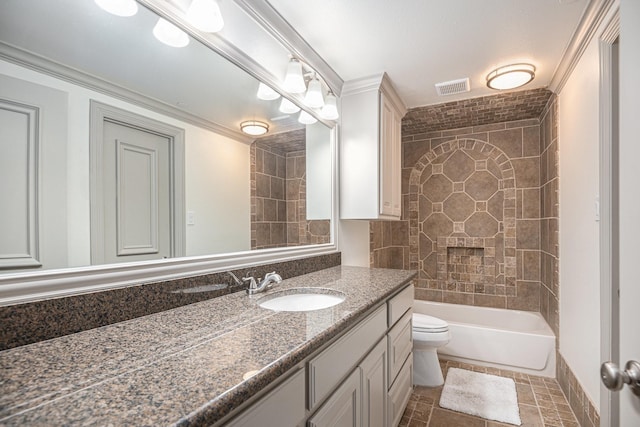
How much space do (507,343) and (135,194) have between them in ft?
9.45

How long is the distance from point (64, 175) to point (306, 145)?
1421mm

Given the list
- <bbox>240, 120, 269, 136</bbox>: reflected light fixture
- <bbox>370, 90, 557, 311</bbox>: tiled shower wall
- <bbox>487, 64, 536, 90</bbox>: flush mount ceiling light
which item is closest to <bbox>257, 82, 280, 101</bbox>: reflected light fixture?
<bbox>240, 120, 269, 136</bbox>: reflected light fixture

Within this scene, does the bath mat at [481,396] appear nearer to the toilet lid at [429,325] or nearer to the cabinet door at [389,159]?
the toilet lid at [429,325]

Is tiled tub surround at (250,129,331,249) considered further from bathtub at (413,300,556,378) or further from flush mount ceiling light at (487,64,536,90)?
bathtub at (413,300,556,378)

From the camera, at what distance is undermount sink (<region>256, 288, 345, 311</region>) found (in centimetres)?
148

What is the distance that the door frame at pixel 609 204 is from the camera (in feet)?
4.61

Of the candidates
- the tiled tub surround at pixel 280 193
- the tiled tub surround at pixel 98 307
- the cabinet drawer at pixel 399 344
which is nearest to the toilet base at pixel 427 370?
the cabinet drawer at pixel 399 344

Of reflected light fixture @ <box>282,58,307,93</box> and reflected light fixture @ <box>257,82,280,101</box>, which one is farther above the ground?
reflected light fixture @ <box>282,58,307,93</box>

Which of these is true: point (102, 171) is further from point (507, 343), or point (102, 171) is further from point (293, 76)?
point (507, 343)

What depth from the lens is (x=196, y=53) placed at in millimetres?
1302

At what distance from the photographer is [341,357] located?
43.2 inches

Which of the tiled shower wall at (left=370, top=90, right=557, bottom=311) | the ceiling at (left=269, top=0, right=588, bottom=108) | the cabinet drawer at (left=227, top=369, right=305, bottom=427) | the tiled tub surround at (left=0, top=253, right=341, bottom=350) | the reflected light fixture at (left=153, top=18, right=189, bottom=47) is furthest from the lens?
the tiled shower wall at (left=370, top=90, right=557, bottom=311)

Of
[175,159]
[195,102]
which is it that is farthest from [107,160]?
[195,102]

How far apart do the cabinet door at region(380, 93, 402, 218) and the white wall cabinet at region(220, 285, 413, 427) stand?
0.73 meters
